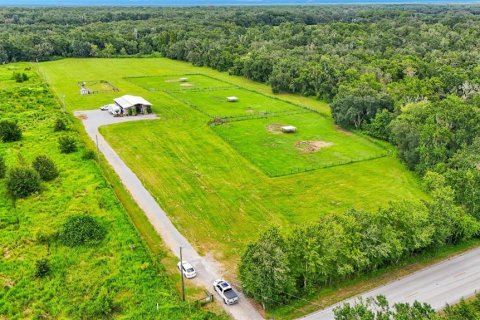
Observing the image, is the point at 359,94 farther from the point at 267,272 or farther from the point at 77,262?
the point at 77,262

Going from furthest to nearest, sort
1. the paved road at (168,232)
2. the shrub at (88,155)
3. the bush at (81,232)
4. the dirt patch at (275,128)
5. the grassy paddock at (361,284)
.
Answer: the dirt patch at (275,128) → the shrub at (88,155) → the bush at (81,232) → the paved road at (168,232) → the grassy paddock at (361,284)

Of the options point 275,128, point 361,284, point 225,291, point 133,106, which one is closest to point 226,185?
point 225,291

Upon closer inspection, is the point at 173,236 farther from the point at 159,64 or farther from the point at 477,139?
the point at 159,64

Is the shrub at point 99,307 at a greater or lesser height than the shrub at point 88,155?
greater

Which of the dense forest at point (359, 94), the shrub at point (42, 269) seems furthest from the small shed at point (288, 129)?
the shrub at point (42, 269)

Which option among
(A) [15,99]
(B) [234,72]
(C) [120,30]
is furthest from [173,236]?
(C) [120,30]

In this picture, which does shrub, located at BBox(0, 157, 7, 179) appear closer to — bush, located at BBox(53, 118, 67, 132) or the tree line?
bush, located at BBox(53, 118, 67, 132)

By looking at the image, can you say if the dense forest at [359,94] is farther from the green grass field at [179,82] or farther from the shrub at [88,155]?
the shrub at [88,155]

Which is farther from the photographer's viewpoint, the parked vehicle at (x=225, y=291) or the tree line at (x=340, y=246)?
the parked vehicle at (x=225, y=291)
